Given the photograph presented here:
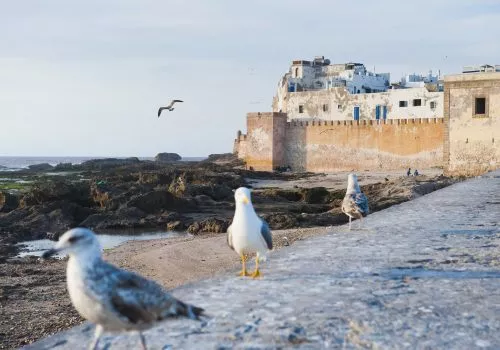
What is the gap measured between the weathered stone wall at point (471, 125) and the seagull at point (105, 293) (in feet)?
73.8

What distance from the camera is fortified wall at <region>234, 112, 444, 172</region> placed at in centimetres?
3394

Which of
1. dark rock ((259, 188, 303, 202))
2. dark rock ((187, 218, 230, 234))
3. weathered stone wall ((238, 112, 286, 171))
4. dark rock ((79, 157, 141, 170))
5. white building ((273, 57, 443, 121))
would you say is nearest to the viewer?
dark rock ((187, 218, 230, 234))

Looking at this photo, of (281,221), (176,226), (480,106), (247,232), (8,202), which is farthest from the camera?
(480,106)

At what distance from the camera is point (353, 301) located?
3906 millimetres

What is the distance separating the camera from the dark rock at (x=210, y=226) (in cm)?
1727

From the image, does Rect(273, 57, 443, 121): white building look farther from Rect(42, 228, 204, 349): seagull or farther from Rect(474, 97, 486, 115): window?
Rect(42, 228, 204, 349): seagull

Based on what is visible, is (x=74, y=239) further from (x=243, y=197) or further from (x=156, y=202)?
(x=156, y=202)

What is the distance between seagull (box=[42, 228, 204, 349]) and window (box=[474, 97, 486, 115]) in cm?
2311

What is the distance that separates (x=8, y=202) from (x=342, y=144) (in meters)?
20.6

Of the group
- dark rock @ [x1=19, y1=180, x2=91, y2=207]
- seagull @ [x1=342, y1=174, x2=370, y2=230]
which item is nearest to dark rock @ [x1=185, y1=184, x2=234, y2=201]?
dark rock @ [x1=19, y1=180, x2=91, y2=207]

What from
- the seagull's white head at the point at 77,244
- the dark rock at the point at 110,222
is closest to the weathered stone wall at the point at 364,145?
the dark rock at the point at 110,222

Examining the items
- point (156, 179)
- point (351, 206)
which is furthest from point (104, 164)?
point (351, 206)

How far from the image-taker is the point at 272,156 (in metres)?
39.2

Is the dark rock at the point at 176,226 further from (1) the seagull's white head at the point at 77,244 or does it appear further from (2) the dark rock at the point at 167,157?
(2) the dark rock at the point at 167,157
